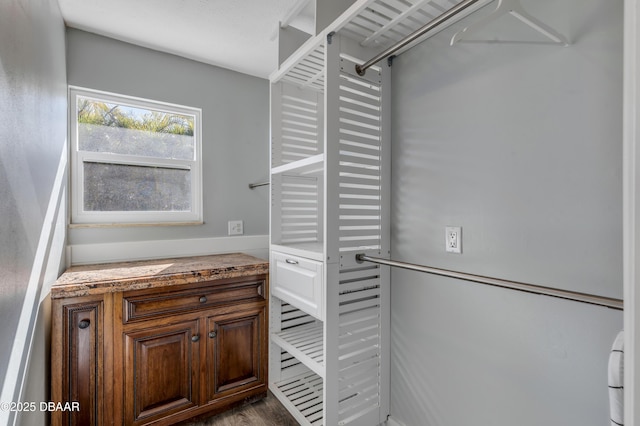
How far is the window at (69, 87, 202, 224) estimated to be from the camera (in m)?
2.01

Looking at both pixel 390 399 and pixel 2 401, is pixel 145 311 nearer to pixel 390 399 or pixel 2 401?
pixel 2 401

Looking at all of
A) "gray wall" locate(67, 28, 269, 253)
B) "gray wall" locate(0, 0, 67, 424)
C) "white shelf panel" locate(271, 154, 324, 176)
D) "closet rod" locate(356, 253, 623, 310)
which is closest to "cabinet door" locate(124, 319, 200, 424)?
"gray wall" locate(0, 0, 67, 424)

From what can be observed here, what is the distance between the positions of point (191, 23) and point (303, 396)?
2.32 meters

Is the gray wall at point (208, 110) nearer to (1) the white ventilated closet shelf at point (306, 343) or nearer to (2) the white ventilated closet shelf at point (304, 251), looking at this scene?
(2) the white ventilated closet shelf at point (304, 251)

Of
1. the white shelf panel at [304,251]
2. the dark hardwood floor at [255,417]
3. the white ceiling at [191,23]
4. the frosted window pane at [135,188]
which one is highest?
the white ceiling at [191,23]

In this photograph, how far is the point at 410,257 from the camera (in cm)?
158

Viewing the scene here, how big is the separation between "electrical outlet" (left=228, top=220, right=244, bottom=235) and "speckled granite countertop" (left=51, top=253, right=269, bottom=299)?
0.34m

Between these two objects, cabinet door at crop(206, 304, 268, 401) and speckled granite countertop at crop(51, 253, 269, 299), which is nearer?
speckled granite countertop at crop(51, 253, 269, 299)

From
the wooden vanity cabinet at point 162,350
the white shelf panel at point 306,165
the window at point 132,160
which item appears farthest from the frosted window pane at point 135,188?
the white shelf panel at point 306,165

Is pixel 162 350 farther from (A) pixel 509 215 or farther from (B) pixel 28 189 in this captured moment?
(A) pixel 509 215

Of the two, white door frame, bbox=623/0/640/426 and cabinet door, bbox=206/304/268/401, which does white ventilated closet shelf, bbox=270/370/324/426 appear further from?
white door frame, bbox=623/0/640/426

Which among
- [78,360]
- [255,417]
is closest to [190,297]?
[78,360]

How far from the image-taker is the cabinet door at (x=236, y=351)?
1.83m

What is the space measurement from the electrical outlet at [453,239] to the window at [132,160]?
1.76 meters
